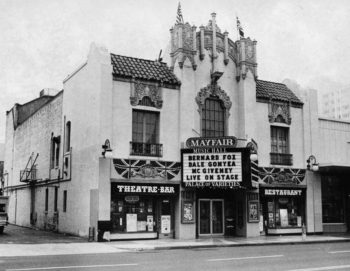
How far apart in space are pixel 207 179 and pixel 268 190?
5305mm

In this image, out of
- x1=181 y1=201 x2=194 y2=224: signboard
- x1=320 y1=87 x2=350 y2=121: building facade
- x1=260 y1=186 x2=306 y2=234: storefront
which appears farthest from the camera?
x1=320 y1=87 x2=350 y2=121: building facade

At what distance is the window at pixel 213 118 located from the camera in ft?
91.2

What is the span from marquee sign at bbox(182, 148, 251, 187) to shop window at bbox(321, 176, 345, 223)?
9.43 meters

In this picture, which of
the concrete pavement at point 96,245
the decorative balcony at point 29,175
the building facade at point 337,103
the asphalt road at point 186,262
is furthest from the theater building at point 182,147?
the building facade at point 337,103

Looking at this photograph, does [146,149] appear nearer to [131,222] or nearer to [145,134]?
[145,134]

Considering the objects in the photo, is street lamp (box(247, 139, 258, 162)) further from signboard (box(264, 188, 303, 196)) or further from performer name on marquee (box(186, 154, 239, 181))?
signboard (box(264, 188, 303, 196))

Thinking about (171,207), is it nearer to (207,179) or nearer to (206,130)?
(207,179)

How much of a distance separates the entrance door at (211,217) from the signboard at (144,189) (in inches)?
96.2

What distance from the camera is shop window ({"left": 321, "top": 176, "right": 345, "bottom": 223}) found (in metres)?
32.1

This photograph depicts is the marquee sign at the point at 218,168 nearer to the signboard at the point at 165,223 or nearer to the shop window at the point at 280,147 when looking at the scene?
the signboard at the point at 165,223

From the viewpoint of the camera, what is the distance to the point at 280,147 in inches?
1186

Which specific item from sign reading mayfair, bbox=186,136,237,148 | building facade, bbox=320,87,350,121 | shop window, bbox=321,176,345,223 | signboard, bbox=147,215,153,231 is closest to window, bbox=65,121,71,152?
signboard, bbox=147,215,153,231

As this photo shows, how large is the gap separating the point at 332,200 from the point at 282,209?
15.9 ft

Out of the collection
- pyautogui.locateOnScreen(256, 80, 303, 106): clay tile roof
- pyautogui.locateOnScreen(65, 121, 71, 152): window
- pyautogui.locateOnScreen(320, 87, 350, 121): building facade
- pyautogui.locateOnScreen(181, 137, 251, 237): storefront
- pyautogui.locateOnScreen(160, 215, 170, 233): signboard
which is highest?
pyautogui.locateOnScreen(320, 87, 350, 121): building facade
